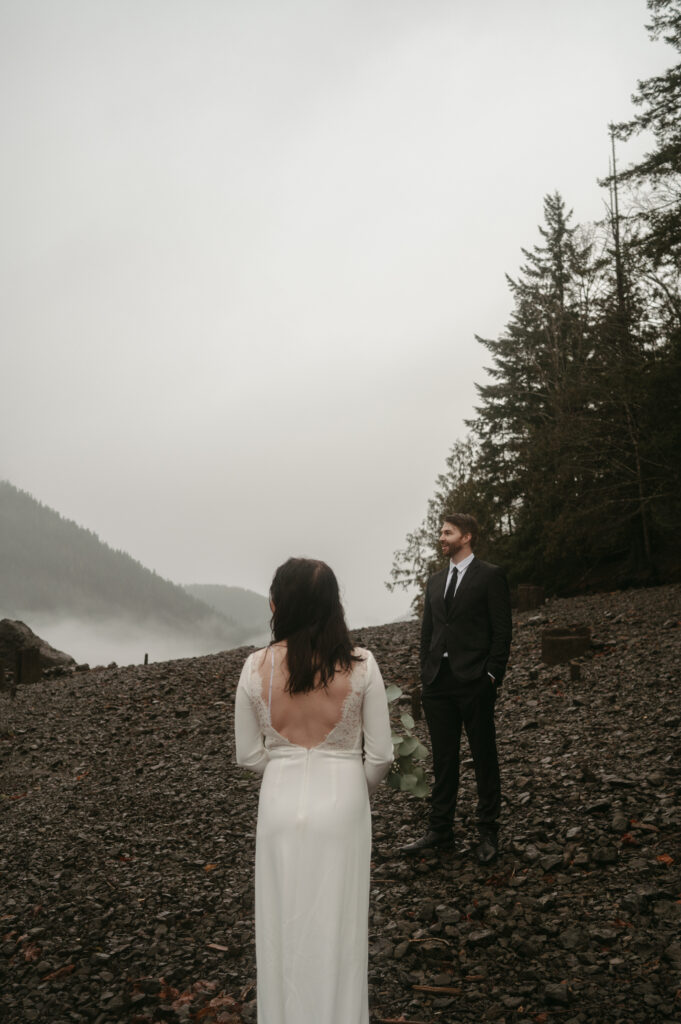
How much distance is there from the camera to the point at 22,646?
20031 millimetres

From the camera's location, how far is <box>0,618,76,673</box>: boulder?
19.3m

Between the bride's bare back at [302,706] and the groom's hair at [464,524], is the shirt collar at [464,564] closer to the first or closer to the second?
the groom's hair at [464,524]

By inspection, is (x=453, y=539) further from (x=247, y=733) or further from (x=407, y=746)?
(x=247, y=733)

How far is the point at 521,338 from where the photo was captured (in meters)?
33.6

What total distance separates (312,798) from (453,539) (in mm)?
3078

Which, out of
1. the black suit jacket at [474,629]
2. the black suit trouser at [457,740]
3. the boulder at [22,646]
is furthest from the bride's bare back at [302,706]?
the boulder at [22,646]

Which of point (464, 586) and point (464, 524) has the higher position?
point (464, 524)

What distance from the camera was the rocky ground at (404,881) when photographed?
4.16m

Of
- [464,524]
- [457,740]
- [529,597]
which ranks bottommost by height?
[457,740]

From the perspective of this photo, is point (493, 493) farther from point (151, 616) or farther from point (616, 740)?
point (151, 616)

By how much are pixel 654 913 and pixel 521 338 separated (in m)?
31.4

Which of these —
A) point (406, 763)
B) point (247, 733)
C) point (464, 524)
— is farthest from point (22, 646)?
point (247, 733)

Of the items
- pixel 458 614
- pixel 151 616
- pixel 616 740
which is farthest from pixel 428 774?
pixel 151 616

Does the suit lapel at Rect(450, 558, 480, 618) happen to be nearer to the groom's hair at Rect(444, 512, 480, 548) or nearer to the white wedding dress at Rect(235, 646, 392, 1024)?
the groom's hair at Rect(444, 512, 480, 548)
